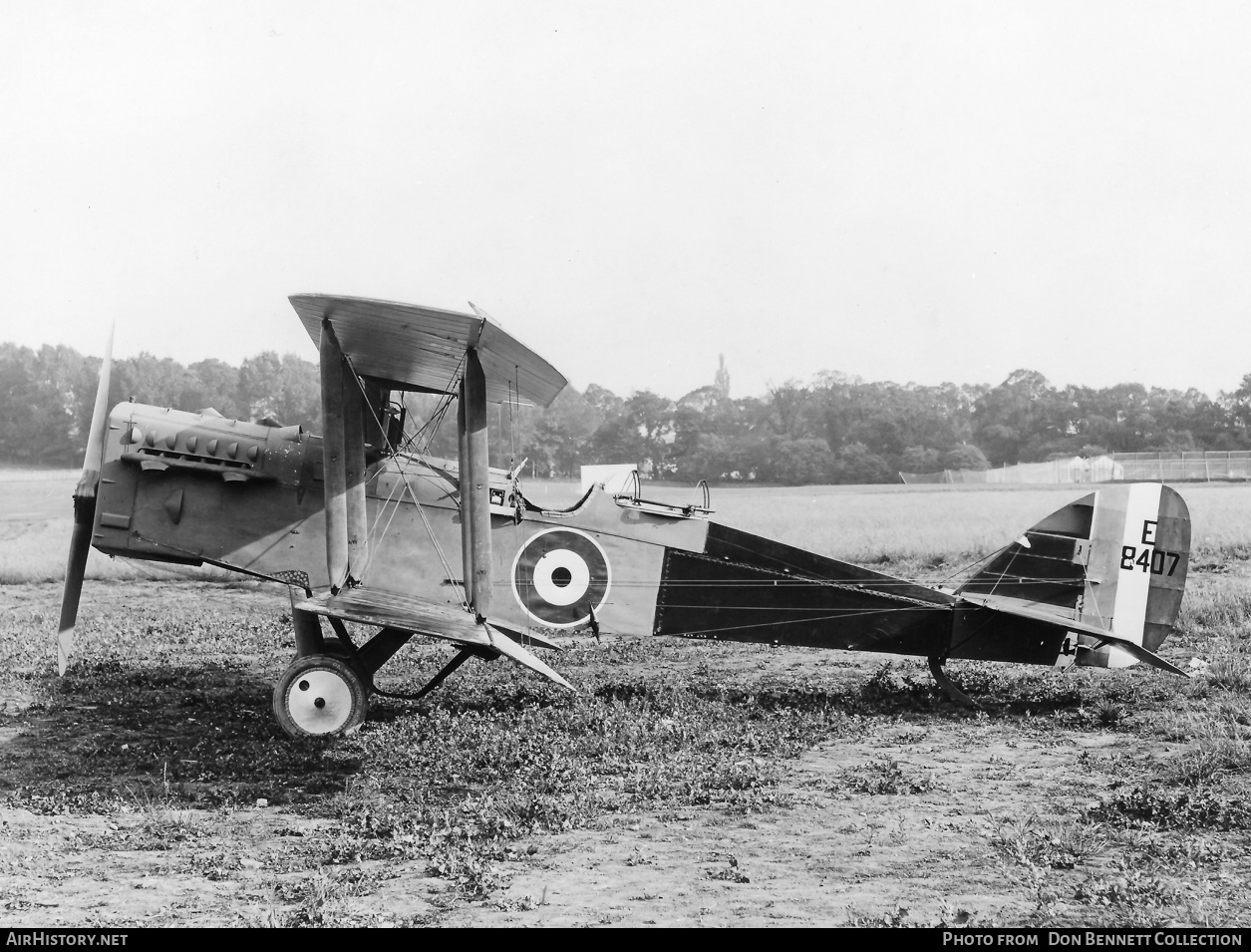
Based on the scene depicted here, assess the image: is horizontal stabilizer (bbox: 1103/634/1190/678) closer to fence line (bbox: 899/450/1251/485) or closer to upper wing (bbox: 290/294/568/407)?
upper wing (bbox: 290/294/568/407)

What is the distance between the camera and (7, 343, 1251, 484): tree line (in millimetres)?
32031

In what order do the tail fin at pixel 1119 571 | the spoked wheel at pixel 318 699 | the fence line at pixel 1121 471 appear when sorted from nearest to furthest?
the spoked wheel at pixel 318 699 → the tail fin at pixel 1119 571 → the fence line at pixel 1121 471

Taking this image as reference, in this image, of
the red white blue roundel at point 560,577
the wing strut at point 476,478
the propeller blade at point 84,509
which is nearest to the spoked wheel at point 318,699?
the wing strut at point 476,478

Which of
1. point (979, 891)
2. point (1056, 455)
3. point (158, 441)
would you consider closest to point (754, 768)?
point (979, 891)

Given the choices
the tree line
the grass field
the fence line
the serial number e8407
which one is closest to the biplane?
the serial number e8407

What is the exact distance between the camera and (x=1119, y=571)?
7367 mm

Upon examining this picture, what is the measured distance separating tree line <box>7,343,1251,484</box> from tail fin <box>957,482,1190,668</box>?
947 inches

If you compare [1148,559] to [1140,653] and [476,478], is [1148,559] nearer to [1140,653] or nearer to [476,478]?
[1140,653]

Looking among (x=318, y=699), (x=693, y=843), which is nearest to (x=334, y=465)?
(x=318, y=699)

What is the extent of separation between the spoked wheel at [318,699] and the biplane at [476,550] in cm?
1

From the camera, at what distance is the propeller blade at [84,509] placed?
685 cm

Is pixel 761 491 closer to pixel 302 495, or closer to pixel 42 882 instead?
pixel 302 495

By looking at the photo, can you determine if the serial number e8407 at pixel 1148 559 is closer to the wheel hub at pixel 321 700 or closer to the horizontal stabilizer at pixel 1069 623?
the horizontal stabilizer at pixel 1069 623

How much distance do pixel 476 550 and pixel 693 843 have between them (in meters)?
2.49
